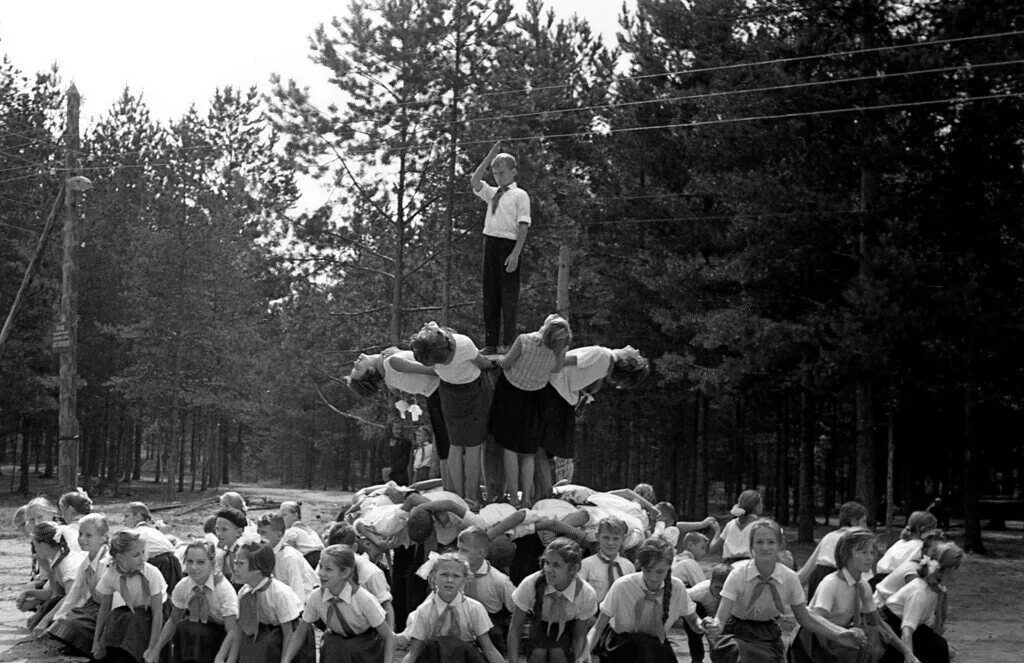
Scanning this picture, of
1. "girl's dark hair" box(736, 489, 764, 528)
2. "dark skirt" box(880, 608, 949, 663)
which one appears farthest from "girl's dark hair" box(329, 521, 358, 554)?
"girl's dark hair" box(736, 489, 764, 528)

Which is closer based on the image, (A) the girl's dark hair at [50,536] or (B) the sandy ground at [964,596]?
(A) the girl's dark hair at [50,536]

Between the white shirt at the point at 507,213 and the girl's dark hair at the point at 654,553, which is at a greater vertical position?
the white shirt at the point at 507,213

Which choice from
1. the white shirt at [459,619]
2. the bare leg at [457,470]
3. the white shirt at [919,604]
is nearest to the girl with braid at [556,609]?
the white shirt at [459,619]

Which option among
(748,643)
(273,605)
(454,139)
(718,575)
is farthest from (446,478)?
(454,139)

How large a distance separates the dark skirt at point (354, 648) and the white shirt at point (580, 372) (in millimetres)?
4905

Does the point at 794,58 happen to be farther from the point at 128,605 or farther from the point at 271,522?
the point at 128,605

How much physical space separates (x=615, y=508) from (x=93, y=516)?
508 centimetres

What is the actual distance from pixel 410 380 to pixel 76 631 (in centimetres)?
405

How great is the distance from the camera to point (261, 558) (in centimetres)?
813

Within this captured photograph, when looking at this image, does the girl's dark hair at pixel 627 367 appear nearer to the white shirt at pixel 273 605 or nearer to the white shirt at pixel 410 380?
the white shirt at pixel 410 380

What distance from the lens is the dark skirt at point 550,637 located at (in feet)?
26.6

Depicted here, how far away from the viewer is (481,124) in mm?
29969

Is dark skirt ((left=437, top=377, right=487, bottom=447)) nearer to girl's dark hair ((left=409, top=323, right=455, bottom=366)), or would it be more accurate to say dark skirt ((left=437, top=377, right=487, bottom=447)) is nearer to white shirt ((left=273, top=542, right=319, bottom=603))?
girl's dark hair ((left=409, top=323, right=455, bottom=366))

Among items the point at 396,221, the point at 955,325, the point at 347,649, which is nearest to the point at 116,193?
the point at 396,221
